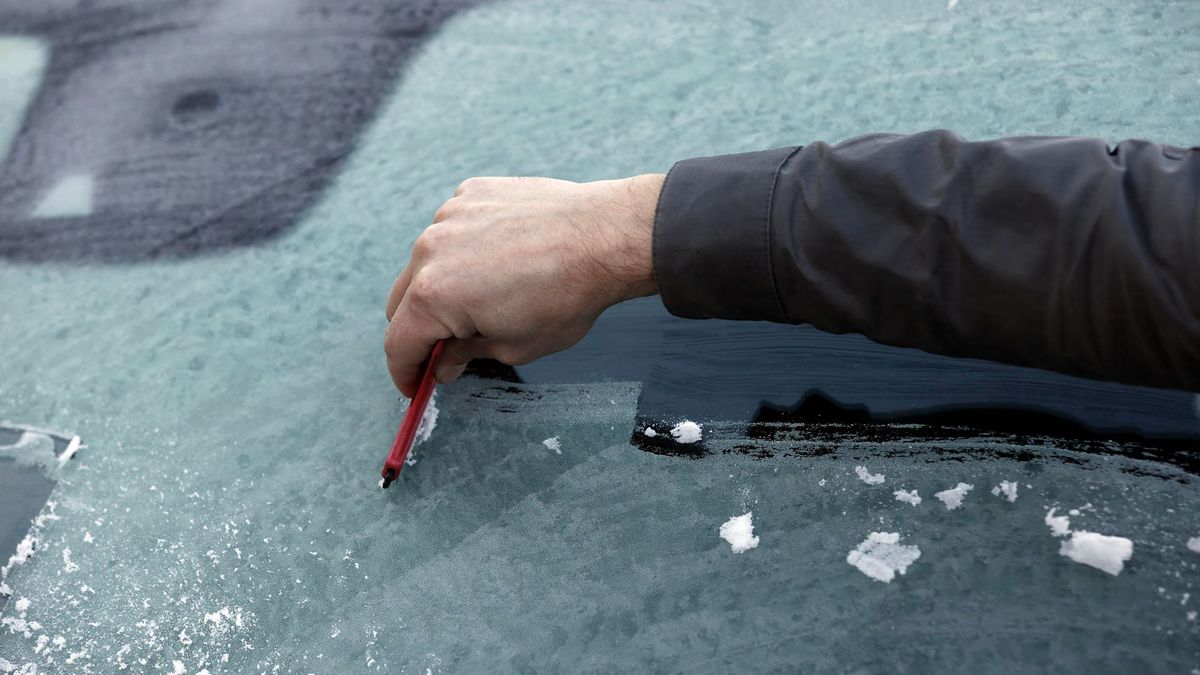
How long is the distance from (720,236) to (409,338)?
336 millimetres

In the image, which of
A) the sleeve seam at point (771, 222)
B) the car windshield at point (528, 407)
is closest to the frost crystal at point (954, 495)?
the car windshield at point (528, 407)

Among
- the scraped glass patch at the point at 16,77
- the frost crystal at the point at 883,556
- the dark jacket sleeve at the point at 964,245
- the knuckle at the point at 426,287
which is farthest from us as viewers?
the scraped glass patch at the point at 16,77

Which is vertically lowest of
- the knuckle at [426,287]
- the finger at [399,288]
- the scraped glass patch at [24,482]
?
the scraped glass patch at [24,482]

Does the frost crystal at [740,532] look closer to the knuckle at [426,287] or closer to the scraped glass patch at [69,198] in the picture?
the knuckle at [426,287]

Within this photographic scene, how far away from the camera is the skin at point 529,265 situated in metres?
0.92

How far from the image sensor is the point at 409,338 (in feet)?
3.21

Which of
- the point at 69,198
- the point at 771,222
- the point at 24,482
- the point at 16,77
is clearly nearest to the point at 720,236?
the point at 771,222

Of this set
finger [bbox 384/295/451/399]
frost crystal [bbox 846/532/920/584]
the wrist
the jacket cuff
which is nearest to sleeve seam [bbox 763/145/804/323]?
the jacket cuff

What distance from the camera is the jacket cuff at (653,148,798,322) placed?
839mm

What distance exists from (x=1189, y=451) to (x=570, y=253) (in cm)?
58

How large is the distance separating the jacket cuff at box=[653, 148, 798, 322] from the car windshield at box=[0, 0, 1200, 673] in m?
0.15

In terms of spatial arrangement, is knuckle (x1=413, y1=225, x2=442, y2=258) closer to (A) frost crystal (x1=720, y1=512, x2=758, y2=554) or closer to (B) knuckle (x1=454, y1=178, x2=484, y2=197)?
(B) knuckle (x1=454, y1=178, x2=484, y2=197)

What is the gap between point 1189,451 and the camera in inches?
33.6

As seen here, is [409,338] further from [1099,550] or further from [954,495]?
[1099,550]
